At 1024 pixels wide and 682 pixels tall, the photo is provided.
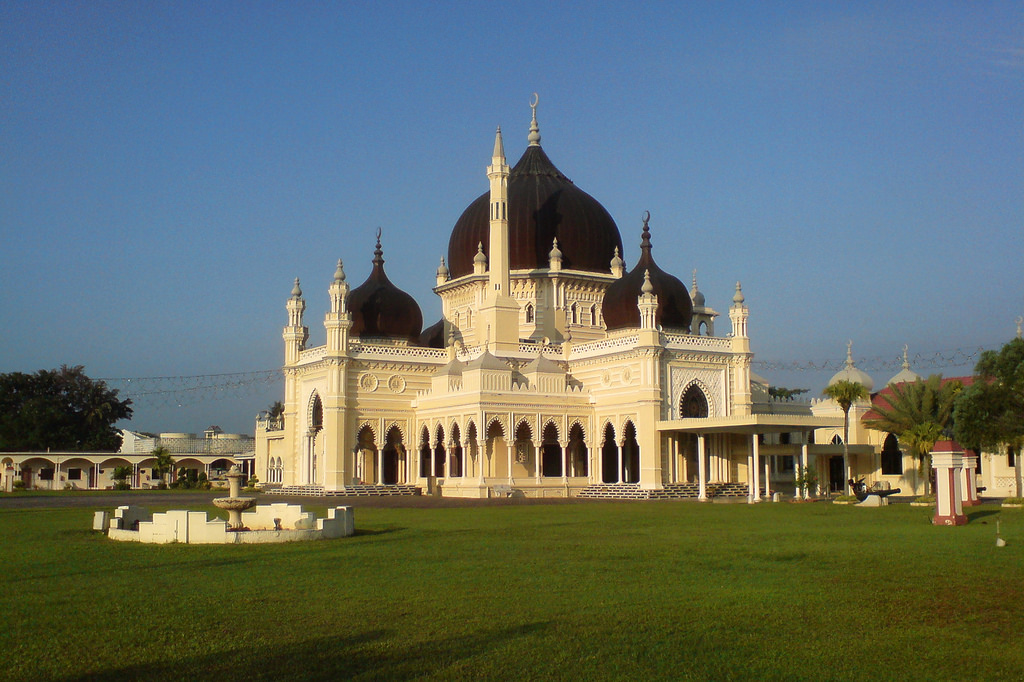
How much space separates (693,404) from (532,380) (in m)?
7.24

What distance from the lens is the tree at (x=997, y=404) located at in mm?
35438

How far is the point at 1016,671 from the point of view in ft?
29.2

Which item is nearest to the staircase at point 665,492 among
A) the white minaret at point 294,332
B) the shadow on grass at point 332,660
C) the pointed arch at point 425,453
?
the pointed arch at point 425,453

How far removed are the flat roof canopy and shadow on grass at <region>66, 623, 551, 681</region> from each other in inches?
1190

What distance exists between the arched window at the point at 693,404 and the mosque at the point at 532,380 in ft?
0.26

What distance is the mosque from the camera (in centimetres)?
4472

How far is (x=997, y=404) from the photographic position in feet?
118

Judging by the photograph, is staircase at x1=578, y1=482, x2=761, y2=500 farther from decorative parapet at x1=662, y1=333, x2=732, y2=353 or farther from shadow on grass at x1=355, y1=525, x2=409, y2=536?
shadow on grass at x1=355, y1=525, x2=409, y2=536

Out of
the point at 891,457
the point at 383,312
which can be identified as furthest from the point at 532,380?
the point at 891,457

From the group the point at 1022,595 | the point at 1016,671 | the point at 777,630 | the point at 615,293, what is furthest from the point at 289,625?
the point at 615,293

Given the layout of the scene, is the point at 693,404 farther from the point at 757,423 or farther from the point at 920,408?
the point at 920,408

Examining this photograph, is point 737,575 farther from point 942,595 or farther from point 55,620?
point 55,620

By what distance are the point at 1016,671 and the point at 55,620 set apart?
9.05m

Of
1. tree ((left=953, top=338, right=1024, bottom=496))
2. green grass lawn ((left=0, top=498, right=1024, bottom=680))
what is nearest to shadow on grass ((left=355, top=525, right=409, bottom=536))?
green grass lawn ((left=0, top=498, right=1024, bottom=680))
